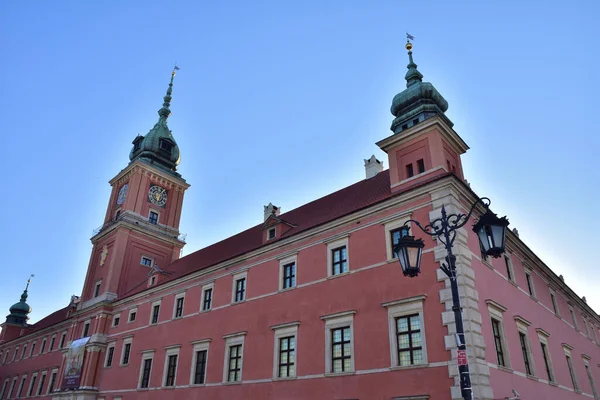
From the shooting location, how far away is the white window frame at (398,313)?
567 inches

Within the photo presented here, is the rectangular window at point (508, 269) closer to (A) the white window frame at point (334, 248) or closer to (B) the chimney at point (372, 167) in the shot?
(A) the white window frame at point (334, 248)

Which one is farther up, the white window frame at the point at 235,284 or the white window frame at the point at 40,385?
the white window frame at the point at 235,284

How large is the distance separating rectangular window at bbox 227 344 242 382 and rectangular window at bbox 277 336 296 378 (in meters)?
2.59

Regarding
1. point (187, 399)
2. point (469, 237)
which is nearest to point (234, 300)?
point (187, 399)

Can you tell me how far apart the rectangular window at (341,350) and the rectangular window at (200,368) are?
811 centimetres

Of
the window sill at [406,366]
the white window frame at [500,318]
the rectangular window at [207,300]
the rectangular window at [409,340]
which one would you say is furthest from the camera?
the rectangular window at [207,300]

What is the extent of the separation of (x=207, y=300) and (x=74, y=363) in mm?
13775

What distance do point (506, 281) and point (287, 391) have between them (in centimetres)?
957

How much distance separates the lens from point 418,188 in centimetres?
1642

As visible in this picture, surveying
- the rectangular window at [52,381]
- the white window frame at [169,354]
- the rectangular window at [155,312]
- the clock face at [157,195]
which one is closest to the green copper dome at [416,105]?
the white window frame at [169,354]

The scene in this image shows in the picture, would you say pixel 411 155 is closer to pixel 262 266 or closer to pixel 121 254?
pixel 262 266

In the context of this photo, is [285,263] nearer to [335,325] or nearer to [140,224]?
[335,325]

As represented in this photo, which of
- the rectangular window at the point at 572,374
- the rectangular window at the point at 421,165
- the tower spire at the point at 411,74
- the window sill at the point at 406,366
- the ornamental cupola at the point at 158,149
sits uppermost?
the ornamental cupola at the point at 158,149

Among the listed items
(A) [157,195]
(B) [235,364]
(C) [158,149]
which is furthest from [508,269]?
(C) [158,149]
